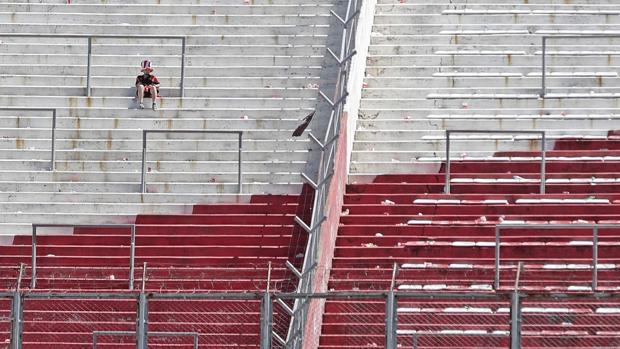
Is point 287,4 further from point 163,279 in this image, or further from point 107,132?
point 163,279

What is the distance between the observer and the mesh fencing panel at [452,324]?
30359mm

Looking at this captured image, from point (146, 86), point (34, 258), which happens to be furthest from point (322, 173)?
point (146, 86)

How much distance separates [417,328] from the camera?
103 feet

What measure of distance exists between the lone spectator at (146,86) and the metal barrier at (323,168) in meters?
2.57

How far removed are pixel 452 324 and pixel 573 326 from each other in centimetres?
145

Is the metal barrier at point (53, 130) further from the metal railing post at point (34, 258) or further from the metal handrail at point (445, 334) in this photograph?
the metal handrail at point (445, 334)

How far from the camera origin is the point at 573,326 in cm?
3064

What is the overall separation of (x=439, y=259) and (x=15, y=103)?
8611 mm

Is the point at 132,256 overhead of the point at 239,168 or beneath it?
beneath

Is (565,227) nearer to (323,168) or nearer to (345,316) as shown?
(345,316)

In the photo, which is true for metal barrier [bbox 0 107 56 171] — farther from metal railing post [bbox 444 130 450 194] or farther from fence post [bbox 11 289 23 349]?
fence post [bbox 11 289 23 349]

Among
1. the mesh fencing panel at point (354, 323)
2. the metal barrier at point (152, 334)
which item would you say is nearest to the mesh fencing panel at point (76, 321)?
the metal barrier at point (152, 334)

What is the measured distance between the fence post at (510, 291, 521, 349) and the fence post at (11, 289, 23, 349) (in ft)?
19.2

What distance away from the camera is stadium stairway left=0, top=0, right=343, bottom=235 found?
37.3 m
